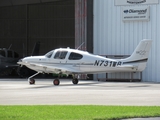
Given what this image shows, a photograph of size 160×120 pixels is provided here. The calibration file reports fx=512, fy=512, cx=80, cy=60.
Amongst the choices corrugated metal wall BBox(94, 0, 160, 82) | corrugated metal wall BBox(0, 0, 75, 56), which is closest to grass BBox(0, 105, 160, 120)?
corrugated metal wall BBox(94, 0, 160, 82)

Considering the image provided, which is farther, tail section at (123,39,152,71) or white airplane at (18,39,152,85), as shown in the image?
tail section at (123,39,152,71)

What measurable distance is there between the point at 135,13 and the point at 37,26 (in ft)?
56.5

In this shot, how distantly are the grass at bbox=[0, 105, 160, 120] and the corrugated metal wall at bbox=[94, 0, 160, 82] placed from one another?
2106 centimetres

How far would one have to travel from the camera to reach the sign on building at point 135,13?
36156 millimetres

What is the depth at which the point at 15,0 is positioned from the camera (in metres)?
51.1

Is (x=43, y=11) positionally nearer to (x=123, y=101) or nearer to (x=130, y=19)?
(x=130, y=19)

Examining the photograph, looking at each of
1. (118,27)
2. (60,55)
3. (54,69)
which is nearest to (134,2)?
(118,27)

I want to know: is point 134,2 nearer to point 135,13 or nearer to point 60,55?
point 135,13

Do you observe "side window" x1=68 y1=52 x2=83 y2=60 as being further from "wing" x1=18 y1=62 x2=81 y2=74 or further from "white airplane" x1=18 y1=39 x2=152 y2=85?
"wing" x1=18 y1=62 x2=81 y2=74

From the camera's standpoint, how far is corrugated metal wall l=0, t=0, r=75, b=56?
50781 mm

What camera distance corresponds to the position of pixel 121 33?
37.1 meters

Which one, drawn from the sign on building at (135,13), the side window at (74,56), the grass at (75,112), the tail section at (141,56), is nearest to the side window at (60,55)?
the side window at (74,56)

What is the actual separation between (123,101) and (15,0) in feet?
115

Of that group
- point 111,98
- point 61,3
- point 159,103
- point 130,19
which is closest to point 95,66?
point 130,19
